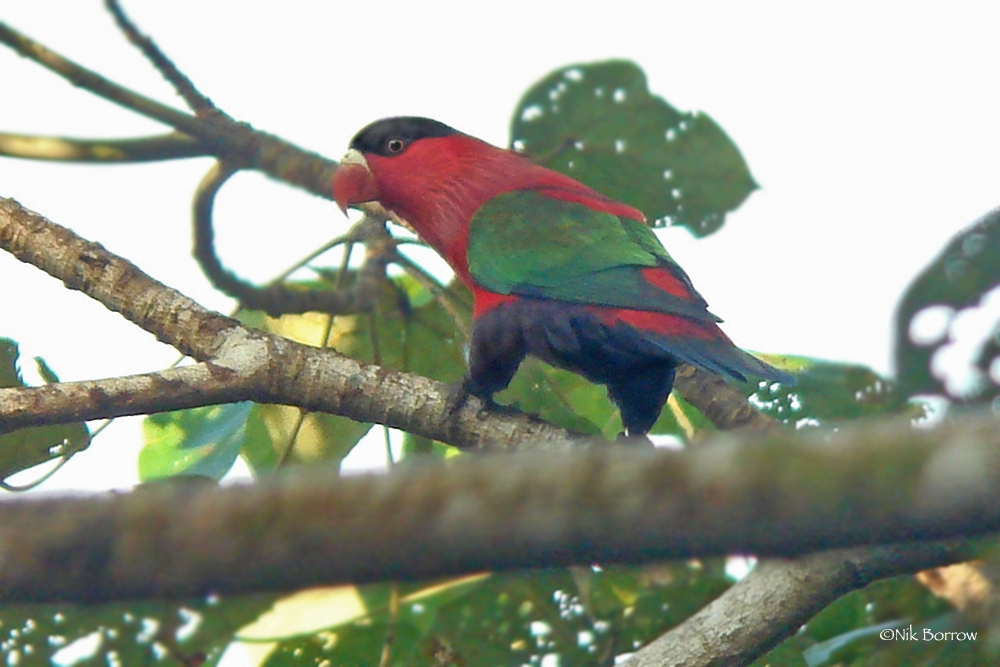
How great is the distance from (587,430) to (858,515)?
84.5 inches

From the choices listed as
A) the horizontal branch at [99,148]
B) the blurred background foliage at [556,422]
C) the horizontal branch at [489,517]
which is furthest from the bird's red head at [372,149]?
the horizontal branch at [489,517]

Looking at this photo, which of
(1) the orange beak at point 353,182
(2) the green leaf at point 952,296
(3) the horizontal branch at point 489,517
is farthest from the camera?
(1) the orange beak at point 353,182

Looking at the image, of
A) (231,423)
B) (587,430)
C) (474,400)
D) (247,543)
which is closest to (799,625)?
(587,430)

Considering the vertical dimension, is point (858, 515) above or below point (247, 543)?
Answer: below

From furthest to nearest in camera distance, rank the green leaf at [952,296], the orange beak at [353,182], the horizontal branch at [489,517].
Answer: the orange beak at [353,182] < the green leaf at [952,296] < the horizontal branch at [489,517]

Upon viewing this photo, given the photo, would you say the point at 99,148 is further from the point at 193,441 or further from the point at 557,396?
the point at 557,396

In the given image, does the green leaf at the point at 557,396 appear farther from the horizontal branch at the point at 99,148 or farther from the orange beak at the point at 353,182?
the horizontal branch at the point at 99,148

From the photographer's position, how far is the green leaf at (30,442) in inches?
102

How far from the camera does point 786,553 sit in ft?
2.74

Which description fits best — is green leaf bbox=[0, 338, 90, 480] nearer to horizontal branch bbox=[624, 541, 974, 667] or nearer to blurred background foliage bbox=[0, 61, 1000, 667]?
blurred background foliage bbox=[0, 61, 1000, 667]

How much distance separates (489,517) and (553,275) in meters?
2.38

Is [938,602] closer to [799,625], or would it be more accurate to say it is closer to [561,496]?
[799,625]

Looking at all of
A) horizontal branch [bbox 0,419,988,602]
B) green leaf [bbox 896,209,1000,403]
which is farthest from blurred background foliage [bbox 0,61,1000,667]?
horizontal branch [bbox 0,419,988,602]

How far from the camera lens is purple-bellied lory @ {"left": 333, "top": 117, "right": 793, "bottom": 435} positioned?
9.53 ft
